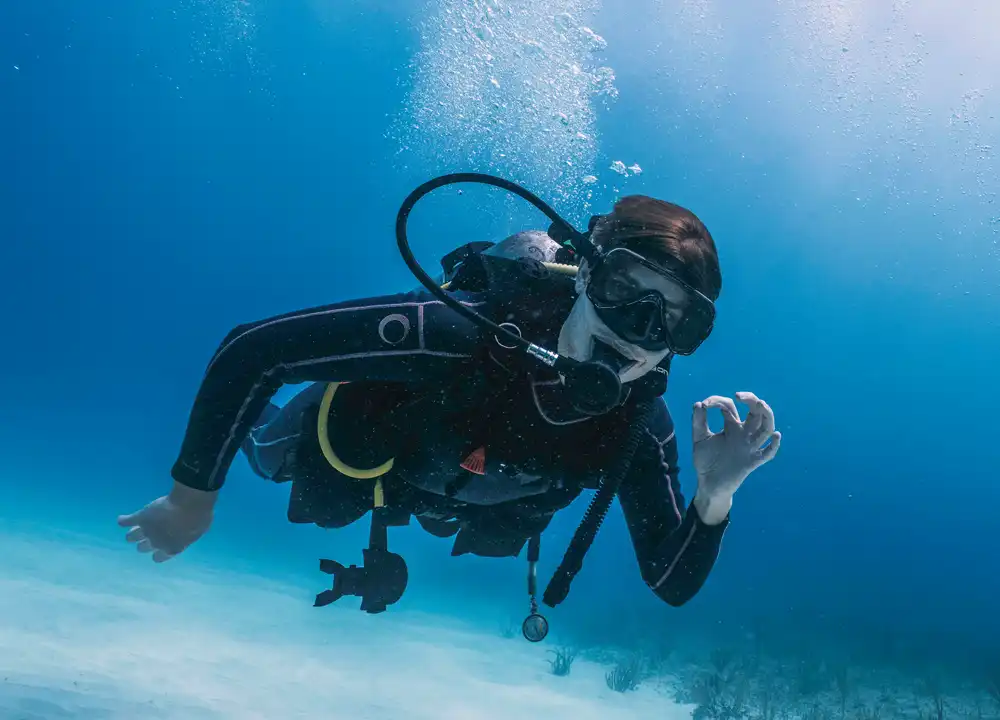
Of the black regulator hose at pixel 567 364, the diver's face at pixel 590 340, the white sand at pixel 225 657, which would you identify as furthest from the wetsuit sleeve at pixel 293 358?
the white sand at pixel 225 657

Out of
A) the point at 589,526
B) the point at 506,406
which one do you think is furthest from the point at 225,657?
the point at 589,526

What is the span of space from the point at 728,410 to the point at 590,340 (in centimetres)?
64

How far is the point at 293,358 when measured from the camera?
227cm

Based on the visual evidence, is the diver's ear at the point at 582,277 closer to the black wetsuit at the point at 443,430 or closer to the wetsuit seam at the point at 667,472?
the black wetsuit at the point at 443,430

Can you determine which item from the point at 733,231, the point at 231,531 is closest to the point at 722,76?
the point at 733,231

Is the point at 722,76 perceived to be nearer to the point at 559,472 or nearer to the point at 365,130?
the point at 559,472

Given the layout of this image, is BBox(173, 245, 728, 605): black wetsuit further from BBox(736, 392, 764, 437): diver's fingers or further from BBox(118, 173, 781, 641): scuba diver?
BBox(736, 392, 764, 437): diver's fingers

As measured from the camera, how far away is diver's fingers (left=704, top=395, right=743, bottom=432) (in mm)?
2352

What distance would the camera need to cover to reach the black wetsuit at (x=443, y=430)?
2293 mm

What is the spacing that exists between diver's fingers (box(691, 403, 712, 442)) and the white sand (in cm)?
506

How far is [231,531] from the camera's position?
3019cm

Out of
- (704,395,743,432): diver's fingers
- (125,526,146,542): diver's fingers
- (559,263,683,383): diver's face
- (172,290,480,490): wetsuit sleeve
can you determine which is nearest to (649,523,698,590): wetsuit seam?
(704,395,743,432): diver's fingers

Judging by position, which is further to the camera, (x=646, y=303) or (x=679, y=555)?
(x=679, y=555)

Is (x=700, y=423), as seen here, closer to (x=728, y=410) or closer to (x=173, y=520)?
(x=728, y=410)
